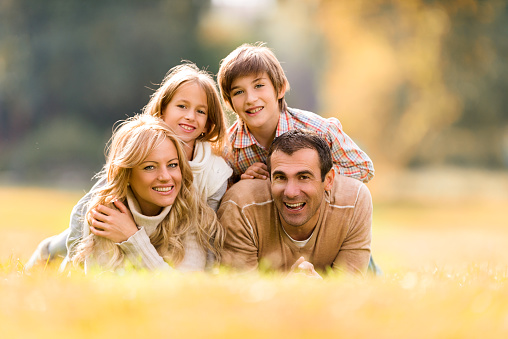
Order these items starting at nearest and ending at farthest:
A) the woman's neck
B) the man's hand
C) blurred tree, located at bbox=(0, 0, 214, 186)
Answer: the man's hand → the woman's neck → blurred tree, located at bbox=(0, 0, 214, 186)

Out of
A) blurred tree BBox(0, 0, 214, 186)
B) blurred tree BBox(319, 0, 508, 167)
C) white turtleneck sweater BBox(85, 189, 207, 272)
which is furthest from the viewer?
blurred tree BBox(0, 0, 214, 186)

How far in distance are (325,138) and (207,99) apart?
107 centimetres

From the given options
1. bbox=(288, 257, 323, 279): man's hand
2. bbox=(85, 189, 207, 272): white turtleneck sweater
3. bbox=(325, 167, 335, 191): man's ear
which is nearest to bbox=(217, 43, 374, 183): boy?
bbox=(325, 167, 335, 191): man's ear

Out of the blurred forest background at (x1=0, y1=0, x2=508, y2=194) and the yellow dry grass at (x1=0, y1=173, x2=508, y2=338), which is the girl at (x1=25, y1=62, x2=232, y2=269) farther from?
the blurred forest background at (x1=0, y1=0, x2=508, y2=194)

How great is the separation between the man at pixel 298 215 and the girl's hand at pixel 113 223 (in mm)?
717

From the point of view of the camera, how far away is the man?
14.6ft

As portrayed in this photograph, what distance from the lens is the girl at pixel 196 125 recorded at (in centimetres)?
489

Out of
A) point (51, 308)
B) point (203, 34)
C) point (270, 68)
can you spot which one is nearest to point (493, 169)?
point (203, 34)

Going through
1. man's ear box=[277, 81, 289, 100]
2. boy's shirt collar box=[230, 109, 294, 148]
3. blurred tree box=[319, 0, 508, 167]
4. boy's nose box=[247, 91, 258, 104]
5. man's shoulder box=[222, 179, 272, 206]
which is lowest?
man's shoulder box=[222, 179, 272, 206]

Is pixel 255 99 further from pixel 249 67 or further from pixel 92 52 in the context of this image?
pixel 92 52

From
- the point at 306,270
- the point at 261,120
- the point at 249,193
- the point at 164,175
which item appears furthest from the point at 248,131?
the point at 306,270

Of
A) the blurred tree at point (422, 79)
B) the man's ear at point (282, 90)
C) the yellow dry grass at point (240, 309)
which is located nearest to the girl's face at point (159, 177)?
the yellow dry grass at point (240, 309)

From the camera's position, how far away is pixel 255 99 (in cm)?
500

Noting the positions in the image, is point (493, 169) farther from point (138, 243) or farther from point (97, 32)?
point (138, 243)
